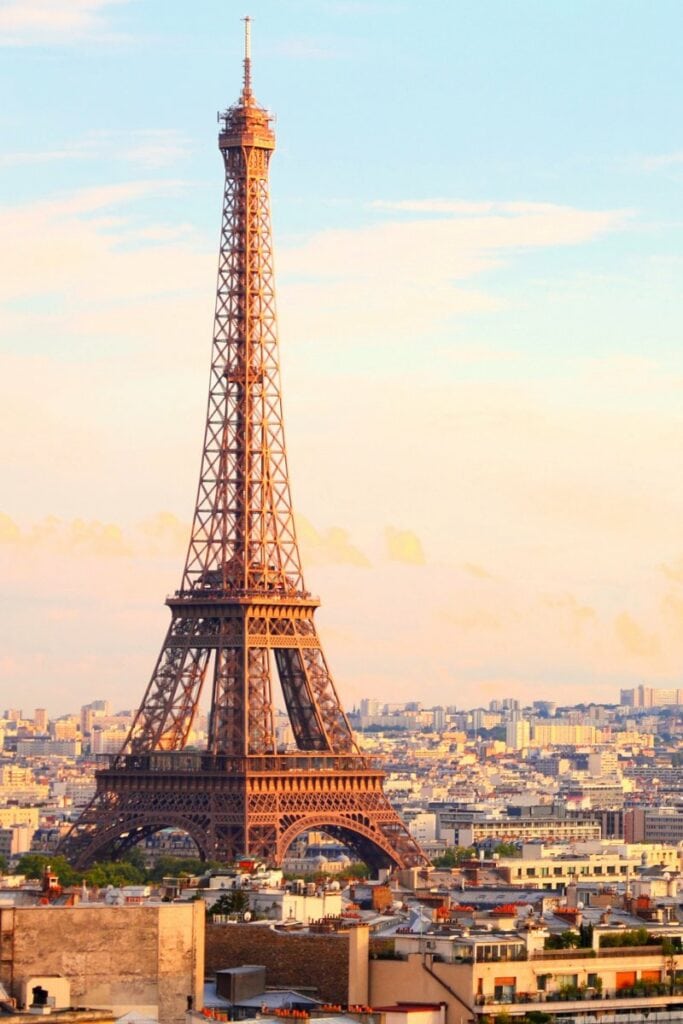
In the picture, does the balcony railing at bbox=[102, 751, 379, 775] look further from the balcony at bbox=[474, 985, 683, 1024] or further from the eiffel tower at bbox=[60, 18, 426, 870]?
the balcony at bbox=[474, 985, 683, 1024]

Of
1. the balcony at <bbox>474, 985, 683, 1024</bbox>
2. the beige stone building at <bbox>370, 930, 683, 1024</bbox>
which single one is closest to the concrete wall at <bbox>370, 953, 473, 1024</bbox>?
the beige stone building at <bbox>370, 930, 683, 1024</bbox>

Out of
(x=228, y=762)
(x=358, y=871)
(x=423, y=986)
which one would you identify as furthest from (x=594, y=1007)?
(x=358, y=871)

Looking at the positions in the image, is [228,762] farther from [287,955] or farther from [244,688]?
[287,955]

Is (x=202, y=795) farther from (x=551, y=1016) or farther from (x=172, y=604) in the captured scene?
(x=551, y=1016)

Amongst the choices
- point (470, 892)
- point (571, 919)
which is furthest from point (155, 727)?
point (571, 919)

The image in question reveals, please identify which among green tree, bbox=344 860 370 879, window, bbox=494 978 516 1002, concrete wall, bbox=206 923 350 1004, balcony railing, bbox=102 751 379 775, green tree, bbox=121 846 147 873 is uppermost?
balcony railing, bbox=102 751 379 775
